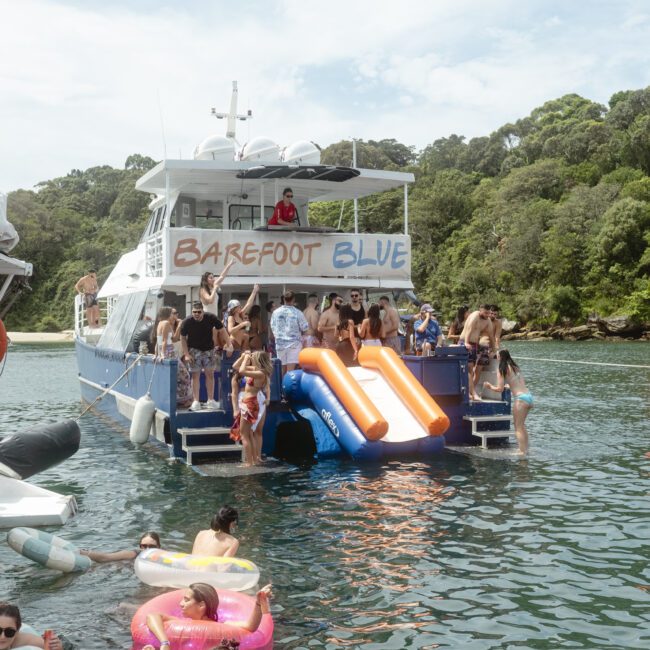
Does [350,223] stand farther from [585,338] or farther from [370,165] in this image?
[370,165]

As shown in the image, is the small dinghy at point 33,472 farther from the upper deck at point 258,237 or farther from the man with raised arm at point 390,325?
the man with raised arm at point 390,325

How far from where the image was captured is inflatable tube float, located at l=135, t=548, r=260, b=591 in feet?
24.0

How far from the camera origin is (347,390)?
43.7 feet

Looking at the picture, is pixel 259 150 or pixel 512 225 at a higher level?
pixel 512 225

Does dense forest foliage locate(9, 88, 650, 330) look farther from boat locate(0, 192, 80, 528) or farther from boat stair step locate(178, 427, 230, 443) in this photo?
boat locate(0, 192, 80, 528)

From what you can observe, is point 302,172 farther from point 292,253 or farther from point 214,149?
point 214,149

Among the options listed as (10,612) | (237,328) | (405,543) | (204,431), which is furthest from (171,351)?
(10,612)

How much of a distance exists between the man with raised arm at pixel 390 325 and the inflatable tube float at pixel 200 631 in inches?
384

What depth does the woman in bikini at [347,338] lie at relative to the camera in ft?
50.9

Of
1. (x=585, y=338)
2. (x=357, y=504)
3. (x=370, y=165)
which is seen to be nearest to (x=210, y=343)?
(x=357, y=504)

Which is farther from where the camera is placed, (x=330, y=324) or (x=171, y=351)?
(x=330, y=324)

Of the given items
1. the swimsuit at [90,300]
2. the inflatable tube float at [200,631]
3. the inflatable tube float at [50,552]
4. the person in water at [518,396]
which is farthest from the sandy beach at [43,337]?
the inflatable tube float at [200,631]

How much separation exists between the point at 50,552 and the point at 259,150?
1150 centimetres

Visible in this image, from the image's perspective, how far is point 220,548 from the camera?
7.98m
